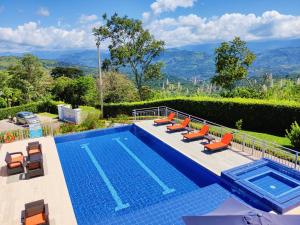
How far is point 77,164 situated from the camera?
48.1 feet

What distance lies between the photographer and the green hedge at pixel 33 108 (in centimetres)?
3825

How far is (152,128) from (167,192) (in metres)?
8.35

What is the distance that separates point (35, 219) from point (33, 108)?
3617cm

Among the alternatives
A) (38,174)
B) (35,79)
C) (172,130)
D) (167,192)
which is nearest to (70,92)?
(35,79)

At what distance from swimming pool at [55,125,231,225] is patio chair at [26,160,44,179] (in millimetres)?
1327

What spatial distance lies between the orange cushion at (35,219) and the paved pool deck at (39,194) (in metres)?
0.40

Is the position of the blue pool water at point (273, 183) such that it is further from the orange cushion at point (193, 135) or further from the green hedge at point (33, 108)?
the green hedge at point (33, 108)

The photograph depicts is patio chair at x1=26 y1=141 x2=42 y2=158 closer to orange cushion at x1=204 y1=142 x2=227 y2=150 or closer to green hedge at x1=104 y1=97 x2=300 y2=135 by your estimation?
orange cushion at x1=204 y1=142 x2=227 y2=150

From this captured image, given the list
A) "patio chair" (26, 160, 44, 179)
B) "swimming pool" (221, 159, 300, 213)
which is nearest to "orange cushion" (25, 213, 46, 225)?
"patio chair" (26, 160, 44, 179)

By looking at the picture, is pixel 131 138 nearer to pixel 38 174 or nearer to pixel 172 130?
pixel 172 130

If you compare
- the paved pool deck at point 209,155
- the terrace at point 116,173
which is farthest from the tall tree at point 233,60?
the paved pool deck at point 209,155

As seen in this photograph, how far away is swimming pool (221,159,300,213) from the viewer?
29.9ft

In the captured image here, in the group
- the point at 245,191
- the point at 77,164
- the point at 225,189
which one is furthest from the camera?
the point at 77,164

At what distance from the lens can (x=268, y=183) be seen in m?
10.7
